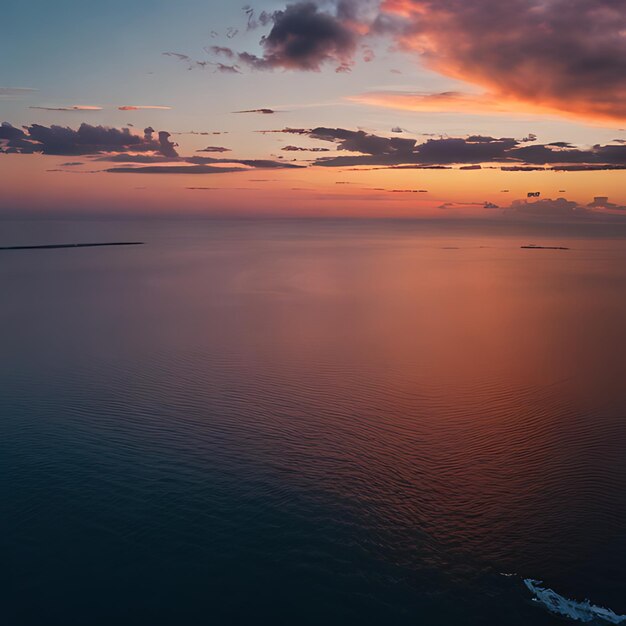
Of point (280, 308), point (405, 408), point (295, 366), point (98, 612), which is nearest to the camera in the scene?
point (98, 612)

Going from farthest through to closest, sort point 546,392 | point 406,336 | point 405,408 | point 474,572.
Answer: point 406,336 < point 546,392 < point 405,408 < point 474,572

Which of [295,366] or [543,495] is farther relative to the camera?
[295,366]

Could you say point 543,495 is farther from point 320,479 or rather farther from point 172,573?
point 172,573

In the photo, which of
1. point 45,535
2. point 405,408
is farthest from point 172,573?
point 405,408

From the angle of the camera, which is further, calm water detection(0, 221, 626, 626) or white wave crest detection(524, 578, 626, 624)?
calm water detection(0, 221, 626, 626)
